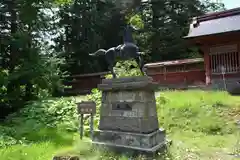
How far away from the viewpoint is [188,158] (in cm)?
518

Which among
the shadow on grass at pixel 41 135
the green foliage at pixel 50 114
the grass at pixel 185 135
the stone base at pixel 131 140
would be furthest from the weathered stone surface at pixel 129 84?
the green foliage at pixel 50 114

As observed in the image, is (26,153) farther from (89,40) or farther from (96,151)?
(89,40)

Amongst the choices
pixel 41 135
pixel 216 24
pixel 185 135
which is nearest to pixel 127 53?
pixel 185 135

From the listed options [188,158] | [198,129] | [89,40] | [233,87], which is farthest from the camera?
[89,40]

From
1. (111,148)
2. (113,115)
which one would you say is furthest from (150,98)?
(111,148)

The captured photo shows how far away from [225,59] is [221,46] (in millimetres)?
788

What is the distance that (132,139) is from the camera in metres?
5.39

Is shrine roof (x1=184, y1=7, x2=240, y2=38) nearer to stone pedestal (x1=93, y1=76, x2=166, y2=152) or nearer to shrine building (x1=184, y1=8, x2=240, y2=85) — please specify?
shrine building (x1=184, y1=8, x2=240, y2=85)

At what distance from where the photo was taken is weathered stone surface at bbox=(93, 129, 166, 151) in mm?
5223

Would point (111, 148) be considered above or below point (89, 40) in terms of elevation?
below

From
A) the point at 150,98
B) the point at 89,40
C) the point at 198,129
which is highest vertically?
the point at 89,40

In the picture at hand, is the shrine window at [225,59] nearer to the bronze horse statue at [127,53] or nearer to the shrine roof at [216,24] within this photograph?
the shrine roof at [216,24]

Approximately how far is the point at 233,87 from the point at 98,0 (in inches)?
753

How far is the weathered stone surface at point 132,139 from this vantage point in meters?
5.22
